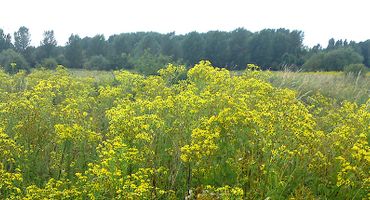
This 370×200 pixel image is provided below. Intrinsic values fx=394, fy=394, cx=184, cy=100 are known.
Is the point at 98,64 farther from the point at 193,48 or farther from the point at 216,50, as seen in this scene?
the point at 216,50

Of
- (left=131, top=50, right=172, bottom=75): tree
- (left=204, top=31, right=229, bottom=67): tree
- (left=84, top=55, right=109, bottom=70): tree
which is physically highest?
(left=204, top=31, right=229, bottom=67): tree

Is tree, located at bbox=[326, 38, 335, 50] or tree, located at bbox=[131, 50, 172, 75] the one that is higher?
tree, located at bbox=[326, 38, 335, 50]

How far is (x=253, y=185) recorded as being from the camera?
382cm

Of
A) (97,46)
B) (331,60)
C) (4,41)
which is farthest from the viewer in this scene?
(97,46)

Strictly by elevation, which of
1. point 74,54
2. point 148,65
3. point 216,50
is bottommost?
point 148,65

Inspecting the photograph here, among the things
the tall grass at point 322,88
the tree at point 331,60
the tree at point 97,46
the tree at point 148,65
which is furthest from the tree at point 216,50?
the tall grass at point 322,88

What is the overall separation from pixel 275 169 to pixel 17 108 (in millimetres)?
3268

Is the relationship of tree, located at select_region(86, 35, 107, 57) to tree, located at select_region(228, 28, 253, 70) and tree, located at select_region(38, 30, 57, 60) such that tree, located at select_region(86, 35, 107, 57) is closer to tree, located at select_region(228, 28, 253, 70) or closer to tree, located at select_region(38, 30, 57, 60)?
tree, located at select_region(38, 30, 57, 60)

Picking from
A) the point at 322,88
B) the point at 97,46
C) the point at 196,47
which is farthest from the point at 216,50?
the point at 322,88

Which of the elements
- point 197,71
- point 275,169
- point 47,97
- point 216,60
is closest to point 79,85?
point 47,97

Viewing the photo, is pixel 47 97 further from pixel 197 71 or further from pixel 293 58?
pixel 293 58

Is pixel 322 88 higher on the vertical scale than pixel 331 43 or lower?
lower

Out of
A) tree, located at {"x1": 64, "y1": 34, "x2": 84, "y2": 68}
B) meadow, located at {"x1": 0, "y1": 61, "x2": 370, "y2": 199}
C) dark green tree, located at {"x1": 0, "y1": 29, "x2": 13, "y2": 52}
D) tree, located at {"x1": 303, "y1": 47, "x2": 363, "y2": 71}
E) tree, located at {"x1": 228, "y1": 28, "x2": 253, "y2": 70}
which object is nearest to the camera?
meadow, located at {"x1": 0, "y1": 61, "x2": 370, "y2": 199}

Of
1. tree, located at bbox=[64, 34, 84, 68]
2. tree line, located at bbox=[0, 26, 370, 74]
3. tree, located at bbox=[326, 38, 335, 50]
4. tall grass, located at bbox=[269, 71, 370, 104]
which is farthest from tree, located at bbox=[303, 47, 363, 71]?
tree, located at bbox=[64, 34, 84, 68]
